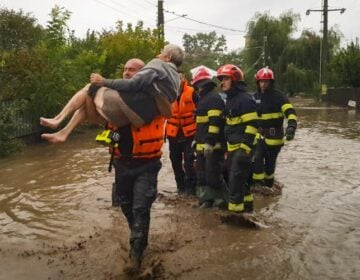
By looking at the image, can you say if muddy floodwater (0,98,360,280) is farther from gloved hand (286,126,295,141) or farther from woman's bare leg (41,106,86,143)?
woman's bare leg (41,106,86,143)

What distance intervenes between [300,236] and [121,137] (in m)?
2.49

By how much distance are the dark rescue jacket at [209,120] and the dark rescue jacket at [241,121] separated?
0.87ft

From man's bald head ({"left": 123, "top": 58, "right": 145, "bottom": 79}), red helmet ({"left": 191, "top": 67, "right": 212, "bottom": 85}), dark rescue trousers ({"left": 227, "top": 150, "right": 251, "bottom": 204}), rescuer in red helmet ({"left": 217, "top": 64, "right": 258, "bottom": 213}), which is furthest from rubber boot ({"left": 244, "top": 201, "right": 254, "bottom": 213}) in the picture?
man's bald head ({"left": 123, "top": 58, "right": 145, "bottom": 79})

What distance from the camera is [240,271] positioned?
4.96 metres

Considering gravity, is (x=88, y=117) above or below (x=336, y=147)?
above

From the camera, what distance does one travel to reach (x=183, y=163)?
27.6 ft

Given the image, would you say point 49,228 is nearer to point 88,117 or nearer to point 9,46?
point 88,117

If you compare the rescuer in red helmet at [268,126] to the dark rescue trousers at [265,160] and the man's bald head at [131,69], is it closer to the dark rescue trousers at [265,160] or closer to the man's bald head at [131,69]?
the dark rescue trousers at [265,160]

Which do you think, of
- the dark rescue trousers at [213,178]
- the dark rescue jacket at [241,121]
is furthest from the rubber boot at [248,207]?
the dark rescue jacket at [241,121]

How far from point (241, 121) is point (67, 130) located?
2.75 metres

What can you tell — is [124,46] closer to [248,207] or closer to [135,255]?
[248,207]

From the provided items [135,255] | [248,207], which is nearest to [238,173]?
[248,207]

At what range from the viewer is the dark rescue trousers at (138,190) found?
495 centimetres


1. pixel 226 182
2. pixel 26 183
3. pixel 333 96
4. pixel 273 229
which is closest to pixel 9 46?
pixel 26 183
